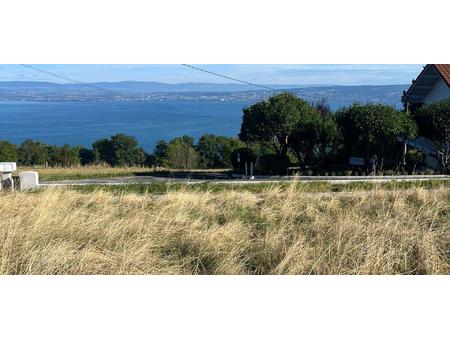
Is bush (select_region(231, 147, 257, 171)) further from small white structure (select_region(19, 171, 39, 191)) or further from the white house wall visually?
small white structure (select_region(19, 171, 39, 191))

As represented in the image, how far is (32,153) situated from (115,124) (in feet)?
64.5

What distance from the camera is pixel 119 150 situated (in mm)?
38219

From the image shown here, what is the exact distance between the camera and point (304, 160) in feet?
68.4

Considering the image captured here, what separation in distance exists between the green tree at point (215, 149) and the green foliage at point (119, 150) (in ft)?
15.2

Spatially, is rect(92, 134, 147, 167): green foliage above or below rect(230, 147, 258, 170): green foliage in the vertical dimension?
below

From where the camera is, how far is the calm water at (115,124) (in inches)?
1516

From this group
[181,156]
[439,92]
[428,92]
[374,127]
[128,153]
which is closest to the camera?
[374,127]

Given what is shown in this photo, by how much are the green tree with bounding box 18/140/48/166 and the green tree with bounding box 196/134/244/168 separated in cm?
1036

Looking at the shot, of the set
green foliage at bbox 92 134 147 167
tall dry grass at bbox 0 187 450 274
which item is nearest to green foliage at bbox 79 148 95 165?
green foliage at bbox 92 134 147 167

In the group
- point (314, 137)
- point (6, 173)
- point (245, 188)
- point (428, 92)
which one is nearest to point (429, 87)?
point (428, 92)

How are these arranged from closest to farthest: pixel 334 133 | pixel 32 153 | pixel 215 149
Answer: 1. pixel 334 133
2. pixel 32 153
3. pixel 215 149

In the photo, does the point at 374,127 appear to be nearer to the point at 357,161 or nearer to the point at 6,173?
the point at 357,161

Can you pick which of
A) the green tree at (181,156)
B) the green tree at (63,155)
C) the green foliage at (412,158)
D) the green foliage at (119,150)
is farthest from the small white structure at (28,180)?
the green foliage at (119,150)

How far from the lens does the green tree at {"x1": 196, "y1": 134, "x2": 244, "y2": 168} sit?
36.2m
